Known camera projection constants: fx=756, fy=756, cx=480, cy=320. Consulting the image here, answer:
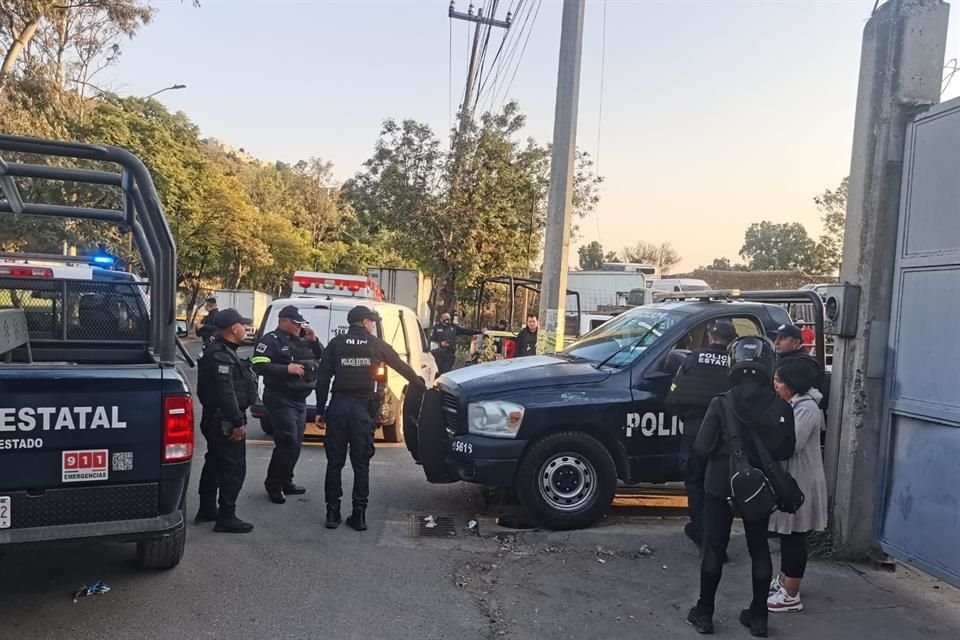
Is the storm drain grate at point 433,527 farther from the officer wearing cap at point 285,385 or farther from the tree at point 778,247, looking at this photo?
the tree at point 778,247

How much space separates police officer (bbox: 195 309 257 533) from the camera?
5477mm

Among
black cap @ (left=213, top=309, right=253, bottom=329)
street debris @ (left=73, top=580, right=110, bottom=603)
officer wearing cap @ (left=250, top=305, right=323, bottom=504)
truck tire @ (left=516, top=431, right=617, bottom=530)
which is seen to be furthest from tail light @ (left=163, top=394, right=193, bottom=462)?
truck tire @ (left=516, top=431, right=617, bottom=530)

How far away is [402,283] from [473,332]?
12.2 metres

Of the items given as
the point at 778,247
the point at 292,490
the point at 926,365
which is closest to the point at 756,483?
the point at 926,365

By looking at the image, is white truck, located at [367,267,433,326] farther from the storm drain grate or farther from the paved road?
the paved road

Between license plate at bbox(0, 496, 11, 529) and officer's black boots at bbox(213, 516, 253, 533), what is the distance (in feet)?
7.01

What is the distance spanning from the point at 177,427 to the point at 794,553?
11.6 feet

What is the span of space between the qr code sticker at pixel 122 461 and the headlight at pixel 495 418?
2.69m

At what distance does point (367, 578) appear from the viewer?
4.85m

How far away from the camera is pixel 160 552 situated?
4695 mm

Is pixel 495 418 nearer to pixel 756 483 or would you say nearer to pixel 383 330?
pixel 756 483

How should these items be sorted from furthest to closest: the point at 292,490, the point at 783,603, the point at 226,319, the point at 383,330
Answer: the point at 383,330 < the point at 292,490 < the point at 226,319 < the point at 783,603

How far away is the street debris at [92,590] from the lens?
432cm

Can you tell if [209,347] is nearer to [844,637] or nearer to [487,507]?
[487,507]
